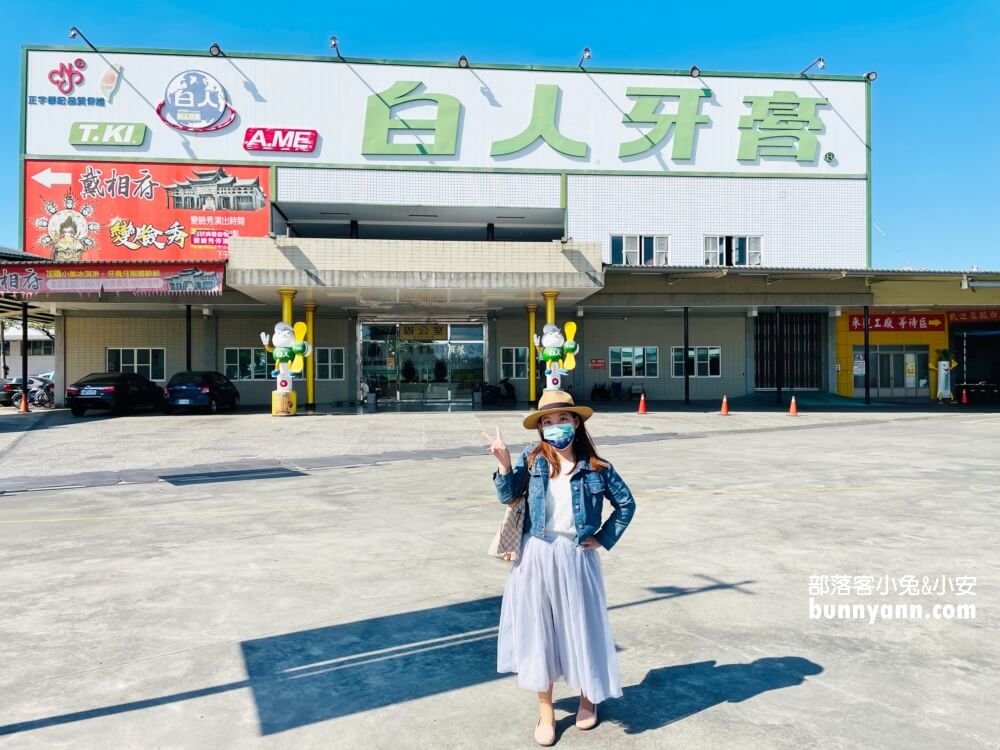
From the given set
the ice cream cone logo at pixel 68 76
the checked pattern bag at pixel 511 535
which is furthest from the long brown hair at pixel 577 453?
the ice cream cone logo at pixel 68 76

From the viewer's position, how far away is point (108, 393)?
23.2 m

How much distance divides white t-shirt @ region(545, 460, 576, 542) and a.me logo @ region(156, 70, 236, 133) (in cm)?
2886

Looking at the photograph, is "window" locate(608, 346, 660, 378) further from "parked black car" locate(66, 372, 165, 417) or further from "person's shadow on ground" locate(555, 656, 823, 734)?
"person's shadow on ground" locate(555, 656, 823, 734)

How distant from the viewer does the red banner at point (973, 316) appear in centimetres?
3225

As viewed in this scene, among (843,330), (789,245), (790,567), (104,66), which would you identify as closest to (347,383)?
(104,66)

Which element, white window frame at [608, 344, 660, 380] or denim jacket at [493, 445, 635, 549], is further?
white window frame at [608, 344, 660, 380]

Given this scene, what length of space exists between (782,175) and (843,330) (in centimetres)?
778

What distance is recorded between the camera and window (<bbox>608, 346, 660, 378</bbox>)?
32.2 metres

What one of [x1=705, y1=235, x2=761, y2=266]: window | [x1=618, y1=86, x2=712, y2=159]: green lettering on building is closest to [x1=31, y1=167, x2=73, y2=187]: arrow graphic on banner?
[x1=618, y1=86, x2=712, y2=159]: green lettering on building

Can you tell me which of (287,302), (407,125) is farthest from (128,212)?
(407,125)

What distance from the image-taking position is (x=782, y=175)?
101ft

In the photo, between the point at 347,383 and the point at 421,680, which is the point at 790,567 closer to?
the point at 421,680

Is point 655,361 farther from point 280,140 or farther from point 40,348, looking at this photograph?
point 40,348

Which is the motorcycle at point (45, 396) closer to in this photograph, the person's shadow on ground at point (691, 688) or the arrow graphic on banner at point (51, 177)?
the arrow graphic on banner at point (51, 177)
